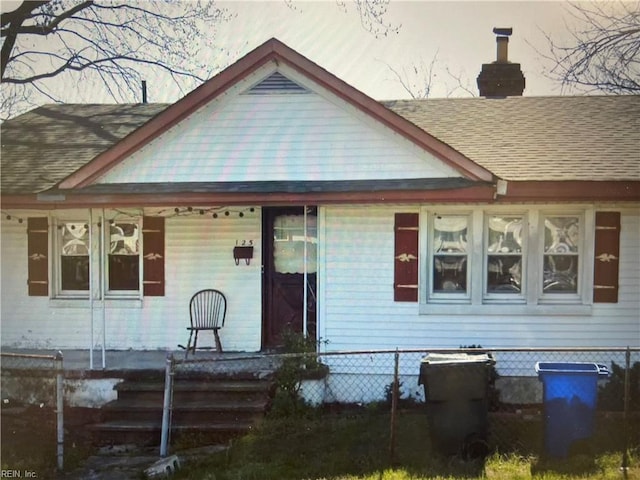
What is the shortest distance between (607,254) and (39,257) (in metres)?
8.55

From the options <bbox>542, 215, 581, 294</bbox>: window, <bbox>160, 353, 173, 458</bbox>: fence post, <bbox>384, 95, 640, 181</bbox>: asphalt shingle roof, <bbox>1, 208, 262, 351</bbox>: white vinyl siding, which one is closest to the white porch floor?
<bbox>1, 208, 262, 351</bbox>: white vinyl siding

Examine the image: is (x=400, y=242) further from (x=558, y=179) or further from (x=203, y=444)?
(x=203, y=444)

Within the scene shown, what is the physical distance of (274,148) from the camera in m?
8.30

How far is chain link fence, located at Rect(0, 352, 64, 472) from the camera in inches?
269

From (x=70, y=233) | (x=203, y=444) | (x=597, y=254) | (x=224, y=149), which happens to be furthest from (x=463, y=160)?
(x=70, y=233)

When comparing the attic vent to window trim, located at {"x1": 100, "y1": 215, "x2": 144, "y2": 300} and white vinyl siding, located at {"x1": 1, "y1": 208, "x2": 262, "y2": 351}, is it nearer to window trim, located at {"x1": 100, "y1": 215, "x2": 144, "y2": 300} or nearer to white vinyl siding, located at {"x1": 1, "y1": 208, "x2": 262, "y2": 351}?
white vinyl siding, located at {"x1": 1, "y1": 208, "x2": 262, "y2": 351}

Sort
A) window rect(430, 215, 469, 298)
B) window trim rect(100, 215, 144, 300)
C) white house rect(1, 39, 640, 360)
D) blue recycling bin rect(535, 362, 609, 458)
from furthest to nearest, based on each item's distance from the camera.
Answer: window trim rect(100, 215, 144, 300) < window rect(430, 215, 469, 298) < white house rect(1, 39, 640, 360) < blue recycling bin rect(535, 362, 609, 458)

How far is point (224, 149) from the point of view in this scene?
27.5 ft

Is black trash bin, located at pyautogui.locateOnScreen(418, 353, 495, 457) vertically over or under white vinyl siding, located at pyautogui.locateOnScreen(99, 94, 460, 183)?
under

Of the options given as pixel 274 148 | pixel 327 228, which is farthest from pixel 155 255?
pixel 327 228

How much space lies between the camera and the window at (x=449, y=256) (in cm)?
820

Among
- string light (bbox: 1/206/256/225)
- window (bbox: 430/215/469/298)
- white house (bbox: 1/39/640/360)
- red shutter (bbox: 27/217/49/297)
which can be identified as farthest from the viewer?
red shutter (bbox: 27/217/49/297)

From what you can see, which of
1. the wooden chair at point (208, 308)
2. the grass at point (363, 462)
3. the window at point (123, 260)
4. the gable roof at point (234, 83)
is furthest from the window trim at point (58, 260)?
the grass at point (363, 462)

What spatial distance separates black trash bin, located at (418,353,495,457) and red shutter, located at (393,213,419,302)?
226 centimetres
